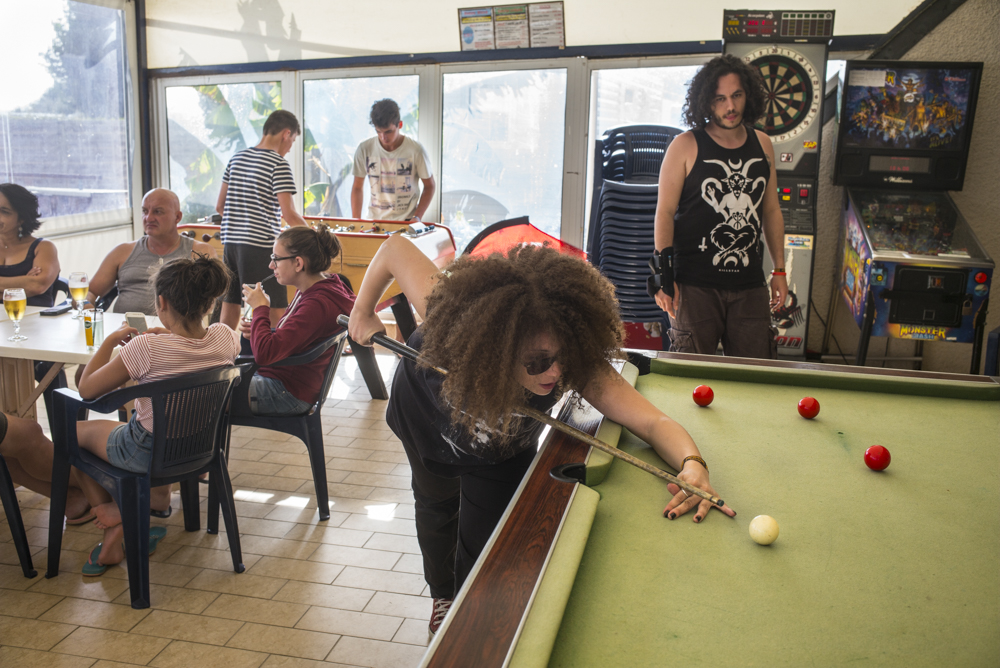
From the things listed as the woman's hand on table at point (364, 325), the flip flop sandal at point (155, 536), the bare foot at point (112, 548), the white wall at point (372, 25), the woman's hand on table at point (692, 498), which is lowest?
the flip flop sandal at point (155, 536)

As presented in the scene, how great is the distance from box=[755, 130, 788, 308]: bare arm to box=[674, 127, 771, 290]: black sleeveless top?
0.22ft

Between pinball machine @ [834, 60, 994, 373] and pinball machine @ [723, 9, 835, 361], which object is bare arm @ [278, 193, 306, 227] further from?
pinball machine @ [834, 60, 994, 373]

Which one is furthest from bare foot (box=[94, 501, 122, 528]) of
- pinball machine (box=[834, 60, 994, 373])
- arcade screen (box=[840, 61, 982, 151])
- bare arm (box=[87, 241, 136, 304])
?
arcade screen (box=[840, 61, 982, 151])

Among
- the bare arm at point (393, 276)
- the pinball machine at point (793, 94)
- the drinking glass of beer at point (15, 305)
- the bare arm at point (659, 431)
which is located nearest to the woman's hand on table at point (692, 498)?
the bare arm at point (659, 431)

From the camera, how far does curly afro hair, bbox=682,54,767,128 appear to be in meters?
2.73

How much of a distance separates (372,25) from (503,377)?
210 inches

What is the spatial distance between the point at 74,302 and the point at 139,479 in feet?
4.16

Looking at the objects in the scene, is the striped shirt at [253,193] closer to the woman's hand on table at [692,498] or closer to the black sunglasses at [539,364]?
the black sunglasses at [539,364]

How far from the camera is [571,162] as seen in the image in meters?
5.68

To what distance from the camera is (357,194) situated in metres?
5.60

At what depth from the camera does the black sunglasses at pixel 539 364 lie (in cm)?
138

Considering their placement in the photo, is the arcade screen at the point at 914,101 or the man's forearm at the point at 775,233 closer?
the man's forearm at the point at 775,233

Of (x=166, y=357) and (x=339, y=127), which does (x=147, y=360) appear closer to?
(x=166, y=357)

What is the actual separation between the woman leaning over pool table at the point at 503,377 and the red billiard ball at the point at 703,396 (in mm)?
293
